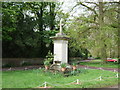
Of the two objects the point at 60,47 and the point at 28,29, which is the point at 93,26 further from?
the point at 60,47

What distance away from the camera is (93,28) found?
2261cm

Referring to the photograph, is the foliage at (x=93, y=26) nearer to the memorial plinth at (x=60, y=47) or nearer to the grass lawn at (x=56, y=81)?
the memorial plinth at (x=60, y=47)

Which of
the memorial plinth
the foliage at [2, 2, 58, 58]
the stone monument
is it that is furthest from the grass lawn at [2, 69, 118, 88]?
the foliage at [2, 2, 58, 58]

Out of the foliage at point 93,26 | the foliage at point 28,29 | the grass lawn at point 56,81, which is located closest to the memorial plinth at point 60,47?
the grass lawn at point 56,81

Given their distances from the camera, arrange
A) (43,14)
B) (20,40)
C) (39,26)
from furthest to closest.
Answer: (43,14), (39,26), (20,40)

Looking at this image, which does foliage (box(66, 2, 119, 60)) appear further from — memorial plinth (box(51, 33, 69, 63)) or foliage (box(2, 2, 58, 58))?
memorial plinth (box(51, 33, 69, 63))

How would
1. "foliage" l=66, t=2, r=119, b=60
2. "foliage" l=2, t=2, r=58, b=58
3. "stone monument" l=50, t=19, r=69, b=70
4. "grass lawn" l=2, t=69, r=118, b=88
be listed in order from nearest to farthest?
"grass lawn" l=2, t=69, r=118, b=88
"stone monument" l=50, t=19, r=69, b=70
"foliage" l=2, t=2, r=58, b=58
"foliage" l=66, t=2, r=119, b=60

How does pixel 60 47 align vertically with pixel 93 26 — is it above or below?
below

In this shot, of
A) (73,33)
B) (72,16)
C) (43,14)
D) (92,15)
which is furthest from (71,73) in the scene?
(43,14)

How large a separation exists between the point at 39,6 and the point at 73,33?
9936 mm

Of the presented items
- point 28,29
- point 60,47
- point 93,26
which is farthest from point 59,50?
point 93,26

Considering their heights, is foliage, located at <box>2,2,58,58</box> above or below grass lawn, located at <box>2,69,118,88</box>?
above

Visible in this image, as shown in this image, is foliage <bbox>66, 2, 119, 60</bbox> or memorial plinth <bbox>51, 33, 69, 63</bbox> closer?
memorial plinth <bbox>51, 33, 69, 63</bbox>

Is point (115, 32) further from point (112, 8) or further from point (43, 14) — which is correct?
point (43, 14)
